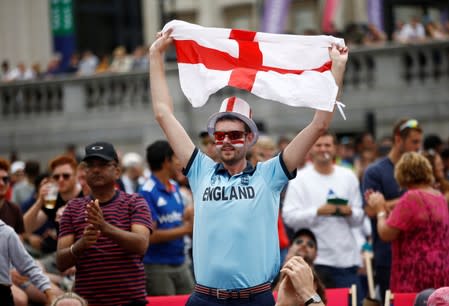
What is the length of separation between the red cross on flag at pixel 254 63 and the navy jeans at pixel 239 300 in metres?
1.24

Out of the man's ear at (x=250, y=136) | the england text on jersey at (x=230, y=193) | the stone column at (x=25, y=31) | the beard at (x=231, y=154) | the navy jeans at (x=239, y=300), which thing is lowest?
the navy jeans at (x=239, y=300)

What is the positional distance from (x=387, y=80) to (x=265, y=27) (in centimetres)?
329

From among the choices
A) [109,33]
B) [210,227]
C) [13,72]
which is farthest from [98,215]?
[109,33]

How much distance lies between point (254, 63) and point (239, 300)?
66.1 inches

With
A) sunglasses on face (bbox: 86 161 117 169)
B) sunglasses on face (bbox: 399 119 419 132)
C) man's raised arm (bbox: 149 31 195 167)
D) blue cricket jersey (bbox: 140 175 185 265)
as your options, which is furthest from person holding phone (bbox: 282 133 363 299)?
man's raised arm (bbox: 149 31 195 167)

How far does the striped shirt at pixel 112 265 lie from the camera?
28.4 ft

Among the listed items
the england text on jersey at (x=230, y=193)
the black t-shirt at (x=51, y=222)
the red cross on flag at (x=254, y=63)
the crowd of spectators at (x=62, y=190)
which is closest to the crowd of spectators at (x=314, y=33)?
the crowd of spectators at (x=62, y=190)

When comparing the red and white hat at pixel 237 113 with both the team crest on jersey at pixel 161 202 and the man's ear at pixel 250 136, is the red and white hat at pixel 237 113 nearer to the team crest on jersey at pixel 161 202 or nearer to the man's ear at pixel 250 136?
the man's ear at pixel 250 136

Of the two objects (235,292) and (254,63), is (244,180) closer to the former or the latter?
(235,292)

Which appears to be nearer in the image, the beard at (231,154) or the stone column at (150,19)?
the beard at (231,154)

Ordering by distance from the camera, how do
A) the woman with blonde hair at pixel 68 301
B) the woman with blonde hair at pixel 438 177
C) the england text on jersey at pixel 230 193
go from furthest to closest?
the woman with blonde hair at pixel 438 177
the woman with blonde hair at pixel 68 301
the england text on jersey at pixel 230 193

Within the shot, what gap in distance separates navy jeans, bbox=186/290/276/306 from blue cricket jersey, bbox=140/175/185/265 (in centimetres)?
316

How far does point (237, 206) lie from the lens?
730 cm

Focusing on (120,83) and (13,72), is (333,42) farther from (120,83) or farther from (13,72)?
(13,72)
